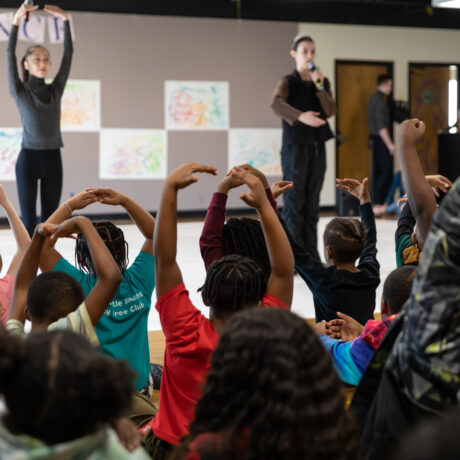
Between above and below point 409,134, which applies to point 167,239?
below

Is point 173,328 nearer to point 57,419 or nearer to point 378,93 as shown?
point 57,419

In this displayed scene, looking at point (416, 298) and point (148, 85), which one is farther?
point (148, 85)

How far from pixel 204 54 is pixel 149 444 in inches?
290

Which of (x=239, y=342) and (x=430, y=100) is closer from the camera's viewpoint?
(x=239, y=342)

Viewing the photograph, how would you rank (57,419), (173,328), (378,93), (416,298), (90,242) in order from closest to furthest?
(57,419) < (416,298) < (173,328) < (90,242) < (378,93)

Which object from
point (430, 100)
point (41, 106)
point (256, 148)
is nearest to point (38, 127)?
point (41, 106)

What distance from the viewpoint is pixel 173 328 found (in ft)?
4.67

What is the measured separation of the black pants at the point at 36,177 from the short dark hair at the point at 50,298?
116 inches

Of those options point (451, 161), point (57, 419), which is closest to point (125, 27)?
point (451, 161)

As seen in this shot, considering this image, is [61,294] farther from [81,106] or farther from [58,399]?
[81,106]

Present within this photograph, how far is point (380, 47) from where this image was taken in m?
9.30

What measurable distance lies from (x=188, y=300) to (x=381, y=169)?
7.85 metres

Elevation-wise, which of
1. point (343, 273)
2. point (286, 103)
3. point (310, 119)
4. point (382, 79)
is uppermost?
point (382, 79)

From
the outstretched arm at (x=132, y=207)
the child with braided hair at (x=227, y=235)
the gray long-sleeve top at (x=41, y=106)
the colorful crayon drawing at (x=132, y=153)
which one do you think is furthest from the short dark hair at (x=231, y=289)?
the colorful crayon drawing at (x=132, y=153)
